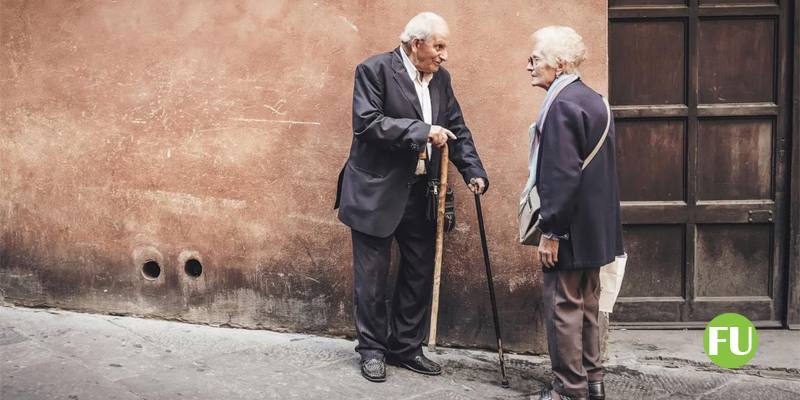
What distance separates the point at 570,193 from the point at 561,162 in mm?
143

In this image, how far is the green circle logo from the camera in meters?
5.24

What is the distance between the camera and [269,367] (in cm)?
488

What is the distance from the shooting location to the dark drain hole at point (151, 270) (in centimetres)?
557

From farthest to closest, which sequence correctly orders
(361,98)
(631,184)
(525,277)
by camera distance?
(631,184), (525,277), (361,98)

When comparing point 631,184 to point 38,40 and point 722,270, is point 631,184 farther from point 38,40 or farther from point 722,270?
point 38,40

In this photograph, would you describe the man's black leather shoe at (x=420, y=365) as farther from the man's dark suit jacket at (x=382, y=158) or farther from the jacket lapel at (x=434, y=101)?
the jacket lapel at (x=434, y=101)

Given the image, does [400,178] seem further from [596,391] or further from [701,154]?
[701,154]

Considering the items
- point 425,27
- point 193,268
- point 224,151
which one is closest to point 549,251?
point 425,27

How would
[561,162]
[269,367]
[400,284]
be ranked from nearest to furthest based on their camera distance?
[561,162], [269,367], [400,284]

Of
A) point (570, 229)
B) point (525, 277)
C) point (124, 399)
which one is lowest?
point (124, 399)

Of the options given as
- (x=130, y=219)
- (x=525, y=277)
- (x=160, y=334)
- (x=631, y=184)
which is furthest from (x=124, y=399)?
(x=631, y=184)

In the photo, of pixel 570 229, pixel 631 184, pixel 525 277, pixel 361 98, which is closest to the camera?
pixel 570 229

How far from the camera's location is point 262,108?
17.6ft

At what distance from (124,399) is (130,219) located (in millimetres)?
1516
